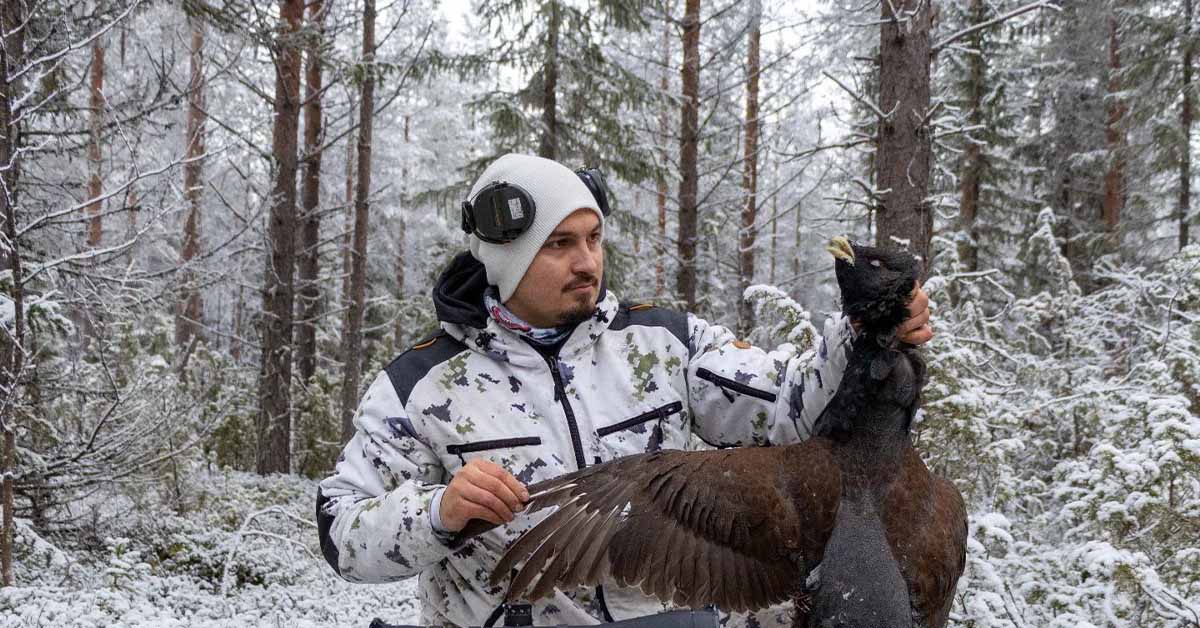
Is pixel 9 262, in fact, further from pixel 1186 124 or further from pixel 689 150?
pixel 1186 124

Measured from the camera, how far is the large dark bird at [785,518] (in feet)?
7.96

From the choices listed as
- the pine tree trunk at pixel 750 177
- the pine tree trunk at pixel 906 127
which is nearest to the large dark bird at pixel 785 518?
the pine tree trunk at pixel 906 127

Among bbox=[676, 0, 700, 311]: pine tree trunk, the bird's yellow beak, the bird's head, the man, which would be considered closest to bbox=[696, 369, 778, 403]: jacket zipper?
the man

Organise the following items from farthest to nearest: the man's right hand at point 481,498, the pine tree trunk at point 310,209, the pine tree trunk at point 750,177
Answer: the pine tree trunk at point 750,177
the pine tree trunk at point 310,209
the man's right hand at point 481,498

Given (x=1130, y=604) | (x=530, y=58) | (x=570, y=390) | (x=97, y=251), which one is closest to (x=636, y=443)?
(x=570, y=390)

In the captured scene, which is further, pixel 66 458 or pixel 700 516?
pixel 66 458

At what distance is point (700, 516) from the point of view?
246cm

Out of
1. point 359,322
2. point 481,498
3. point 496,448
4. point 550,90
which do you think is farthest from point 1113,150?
point 481,498

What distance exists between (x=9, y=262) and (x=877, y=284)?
6.41m

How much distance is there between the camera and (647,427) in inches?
108

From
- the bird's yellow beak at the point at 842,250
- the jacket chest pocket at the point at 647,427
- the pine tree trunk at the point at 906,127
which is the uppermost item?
the pine tree trunk at the point at 906,127

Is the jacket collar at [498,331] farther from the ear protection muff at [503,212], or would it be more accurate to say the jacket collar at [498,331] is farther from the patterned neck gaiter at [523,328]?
the ear protection muff at [503,212]

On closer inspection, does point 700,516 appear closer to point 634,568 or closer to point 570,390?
point 634,568

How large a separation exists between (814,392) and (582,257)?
2.95 feet
